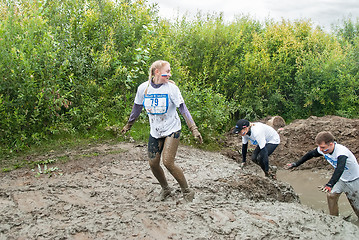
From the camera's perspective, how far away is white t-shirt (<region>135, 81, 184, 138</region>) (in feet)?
15.5

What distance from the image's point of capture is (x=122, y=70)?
9.90 m

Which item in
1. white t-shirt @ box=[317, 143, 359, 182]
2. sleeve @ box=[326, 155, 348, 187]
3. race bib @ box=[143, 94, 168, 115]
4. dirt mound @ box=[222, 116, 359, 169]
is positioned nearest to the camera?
race bib @ box=[143, 94, 168, 115]

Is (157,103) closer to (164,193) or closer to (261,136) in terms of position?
(164,193)

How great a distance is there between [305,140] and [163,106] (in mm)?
7680

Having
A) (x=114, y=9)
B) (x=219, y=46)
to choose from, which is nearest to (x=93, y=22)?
(x=114, y=9)

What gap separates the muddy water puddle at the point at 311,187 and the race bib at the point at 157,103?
414cm

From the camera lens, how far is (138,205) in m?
4.75

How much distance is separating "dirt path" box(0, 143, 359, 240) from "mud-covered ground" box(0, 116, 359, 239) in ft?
0.04

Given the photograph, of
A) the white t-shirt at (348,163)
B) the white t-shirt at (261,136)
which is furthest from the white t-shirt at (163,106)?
the white t-shirt at (261,136)

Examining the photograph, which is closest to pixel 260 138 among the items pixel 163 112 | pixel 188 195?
pixel 188 195

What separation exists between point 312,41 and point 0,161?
13849 mm

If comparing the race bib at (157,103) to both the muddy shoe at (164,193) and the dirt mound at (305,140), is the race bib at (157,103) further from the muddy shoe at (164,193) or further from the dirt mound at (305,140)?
the dirt mound at (305,140)

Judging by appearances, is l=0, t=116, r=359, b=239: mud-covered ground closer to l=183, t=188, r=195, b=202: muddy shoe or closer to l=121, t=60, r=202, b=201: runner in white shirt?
l=183, t=188, r=195, b=202: muddy shoe

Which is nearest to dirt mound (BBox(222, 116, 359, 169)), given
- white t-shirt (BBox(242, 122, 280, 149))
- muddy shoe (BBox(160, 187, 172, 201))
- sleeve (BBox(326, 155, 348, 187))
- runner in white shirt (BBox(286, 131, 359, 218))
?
white t-shirt (BBox(242, 122, 280, 149))
